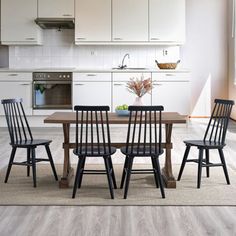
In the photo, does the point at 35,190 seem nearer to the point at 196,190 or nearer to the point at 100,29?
the point at 196,190

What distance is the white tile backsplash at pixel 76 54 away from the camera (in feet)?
28.2

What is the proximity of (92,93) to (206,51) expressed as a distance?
2.70 meters

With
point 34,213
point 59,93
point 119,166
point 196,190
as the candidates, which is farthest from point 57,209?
point 59,93

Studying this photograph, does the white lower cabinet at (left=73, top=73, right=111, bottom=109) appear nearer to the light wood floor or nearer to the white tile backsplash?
the white tile backsplash

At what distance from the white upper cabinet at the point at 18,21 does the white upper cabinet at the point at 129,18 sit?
145 centimetres

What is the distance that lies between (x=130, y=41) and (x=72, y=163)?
374 centimetres

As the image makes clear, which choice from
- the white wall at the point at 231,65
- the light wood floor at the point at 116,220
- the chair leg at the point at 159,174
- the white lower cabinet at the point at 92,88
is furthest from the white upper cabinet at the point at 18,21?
the light wood floor at the point at 116,220

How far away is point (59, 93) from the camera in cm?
819

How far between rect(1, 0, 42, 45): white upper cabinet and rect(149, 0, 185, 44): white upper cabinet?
212cm

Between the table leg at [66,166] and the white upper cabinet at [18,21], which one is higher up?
the white upper cabinet at [18,21]

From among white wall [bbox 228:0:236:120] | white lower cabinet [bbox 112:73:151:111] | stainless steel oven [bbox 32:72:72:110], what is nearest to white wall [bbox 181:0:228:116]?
white wall [bbox 228:0:236:120]

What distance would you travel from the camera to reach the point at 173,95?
8.06m

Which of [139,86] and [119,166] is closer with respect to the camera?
[139,86]

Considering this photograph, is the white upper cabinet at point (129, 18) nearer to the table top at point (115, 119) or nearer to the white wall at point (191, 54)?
the white wall at point (191, 54)
